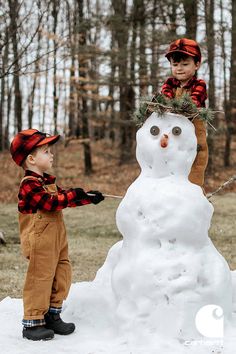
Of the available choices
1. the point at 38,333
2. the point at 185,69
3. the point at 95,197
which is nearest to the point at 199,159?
the point at 185,69

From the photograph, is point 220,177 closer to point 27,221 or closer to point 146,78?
point 146,78

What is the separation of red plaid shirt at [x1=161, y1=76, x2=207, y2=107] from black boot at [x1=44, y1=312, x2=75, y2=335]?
6.43ft

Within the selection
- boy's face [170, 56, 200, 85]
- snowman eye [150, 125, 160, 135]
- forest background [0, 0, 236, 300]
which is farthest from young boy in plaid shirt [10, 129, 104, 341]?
forest background [0, 0, 236, 300]

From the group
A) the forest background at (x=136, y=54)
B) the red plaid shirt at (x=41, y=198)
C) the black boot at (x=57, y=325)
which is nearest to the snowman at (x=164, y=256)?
the black boot at (x=57, y=325)

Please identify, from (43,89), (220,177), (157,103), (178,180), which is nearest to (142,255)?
(178,180)

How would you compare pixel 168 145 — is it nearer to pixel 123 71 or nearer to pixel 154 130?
pixel 154 130

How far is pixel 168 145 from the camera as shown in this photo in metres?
4.07

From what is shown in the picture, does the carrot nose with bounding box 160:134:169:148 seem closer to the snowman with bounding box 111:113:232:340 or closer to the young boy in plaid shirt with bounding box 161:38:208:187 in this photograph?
the snowman with bounding box 111:113:232:340

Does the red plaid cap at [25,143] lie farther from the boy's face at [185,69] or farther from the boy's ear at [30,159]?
the boy's face at [185,69]

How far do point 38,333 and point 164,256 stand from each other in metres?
1.07

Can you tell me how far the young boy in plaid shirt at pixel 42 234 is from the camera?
3.83 m

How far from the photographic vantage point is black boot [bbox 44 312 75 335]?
158 inches

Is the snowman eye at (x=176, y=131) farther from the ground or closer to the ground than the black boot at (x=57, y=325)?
farther from the ground

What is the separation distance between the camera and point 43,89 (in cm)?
2478
